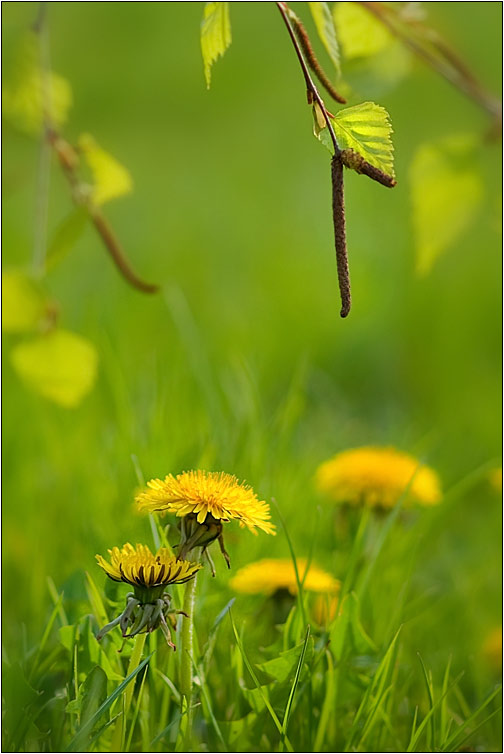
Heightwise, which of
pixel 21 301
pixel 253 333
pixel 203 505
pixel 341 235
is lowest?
pixel 203 505

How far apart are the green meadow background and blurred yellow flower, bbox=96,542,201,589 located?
2.8 inches

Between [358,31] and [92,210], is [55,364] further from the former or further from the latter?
[358,31]

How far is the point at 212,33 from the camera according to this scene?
0.51 meters

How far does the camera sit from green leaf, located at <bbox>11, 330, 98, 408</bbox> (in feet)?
2.37

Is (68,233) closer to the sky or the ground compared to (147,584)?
closer to the sky

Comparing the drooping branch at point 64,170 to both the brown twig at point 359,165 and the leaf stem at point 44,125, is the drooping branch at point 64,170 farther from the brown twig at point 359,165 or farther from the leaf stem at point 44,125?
the brown twig at point 359,165

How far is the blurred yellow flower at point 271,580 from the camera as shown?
25.5 inches

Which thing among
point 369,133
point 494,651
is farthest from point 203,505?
point 494,651

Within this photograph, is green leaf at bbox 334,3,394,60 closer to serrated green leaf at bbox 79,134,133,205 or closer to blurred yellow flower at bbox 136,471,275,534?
serrated green leaf at bbox 79,134,133,205

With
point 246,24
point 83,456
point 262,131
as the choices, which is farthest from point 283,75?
point 83,456

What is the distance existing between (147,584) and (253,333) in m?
1.16

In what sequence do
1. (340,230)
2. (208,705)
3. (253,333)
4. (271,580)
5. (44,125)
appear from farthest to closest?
1. (253,333)
2. (44,125)
3. (271,580)
4. (208,705)
5. (340,230)

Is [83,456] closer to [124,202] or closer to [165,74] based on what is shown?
[124,202]

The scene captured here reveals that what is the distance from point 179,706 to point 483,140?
50cm
